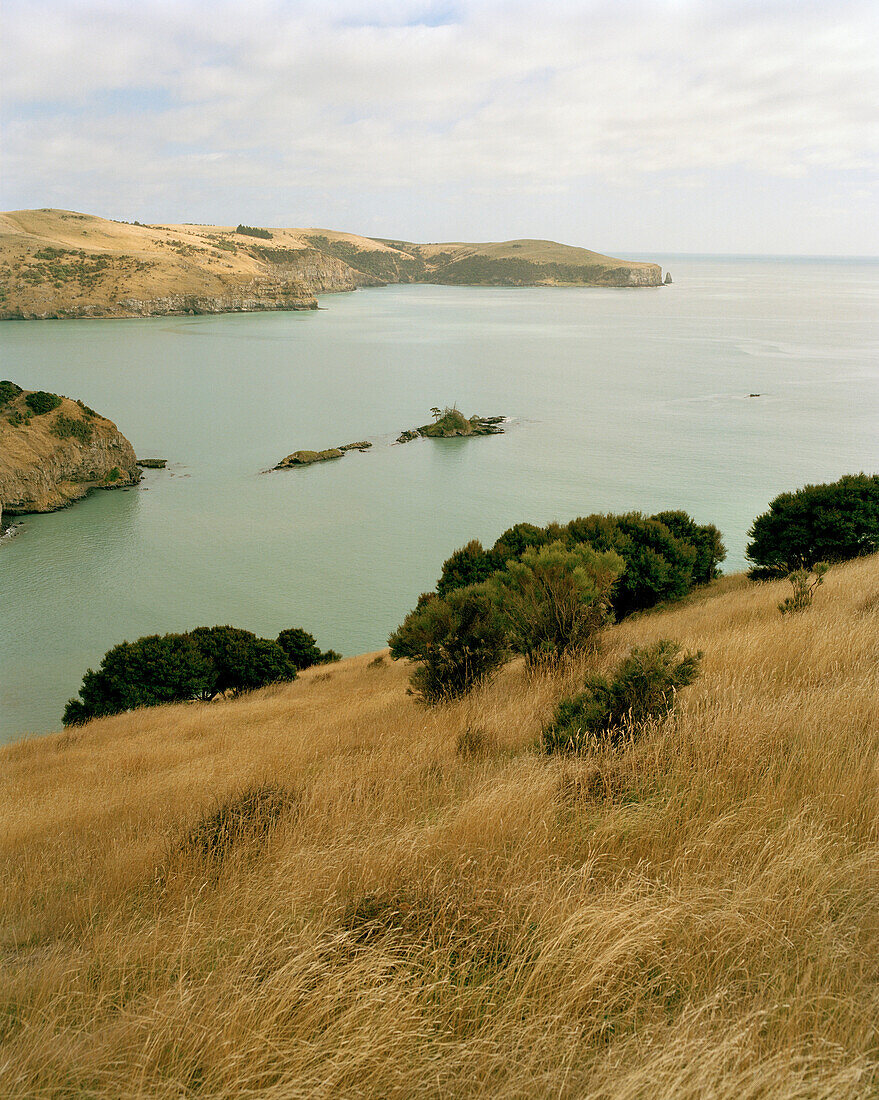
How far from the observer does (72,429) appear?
3625cm

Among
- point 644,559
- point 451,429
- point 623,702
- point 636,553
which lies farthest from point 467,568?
point 451,429

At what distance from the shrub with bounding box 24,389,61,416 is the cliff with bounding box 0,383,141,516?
0.05m

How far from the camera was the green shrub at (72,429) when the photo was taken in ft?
118

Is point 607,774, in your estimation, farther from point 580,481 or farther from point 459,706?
point 580,481

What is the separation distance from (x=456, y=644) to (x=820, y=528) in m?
11.4

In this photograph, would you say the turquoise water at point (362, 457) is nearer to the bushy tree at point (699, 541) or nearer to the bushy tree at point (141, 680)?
the bushy tree at point (141, 680)

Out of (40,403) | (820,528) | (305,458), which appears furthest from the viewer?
(305,458)

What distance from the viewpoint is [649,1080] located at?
1786 millimetres

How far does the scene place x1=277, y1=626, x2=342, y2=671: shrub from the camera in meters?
19.1

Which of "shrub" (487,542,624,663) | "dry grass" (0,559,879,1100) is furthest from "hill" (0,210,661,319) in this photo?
"dry grass" (0,559,879,1100)

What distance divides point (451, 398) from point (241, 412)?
1743 centimetres

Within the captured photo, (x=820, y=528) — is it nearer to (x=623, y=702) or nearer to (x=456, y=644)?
(x=456, y=644)

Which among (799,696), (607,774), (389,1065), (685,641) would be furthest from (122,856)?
(685,641)

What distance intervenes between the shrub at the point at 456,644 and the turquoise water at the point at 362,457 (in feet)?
40.0
